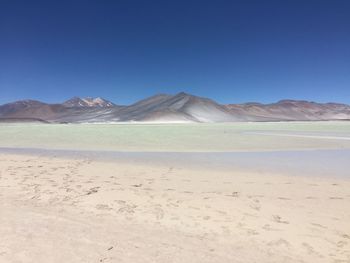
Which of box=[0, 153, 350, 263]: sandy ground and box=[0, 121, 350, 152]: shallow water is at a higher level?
box=[0, 121, 350, 152]: shallow water

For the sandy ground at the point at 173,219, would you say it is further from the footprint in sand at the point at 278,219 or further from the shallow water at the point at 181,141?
the shallow water at the point at 181,141

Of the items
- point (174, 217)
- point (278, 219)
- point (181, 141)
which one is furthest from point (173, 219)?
point (181, 141)

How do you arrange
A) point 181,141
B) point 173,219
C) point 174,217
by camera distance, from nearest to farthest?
point 173,219
point 174,217
point 181,141

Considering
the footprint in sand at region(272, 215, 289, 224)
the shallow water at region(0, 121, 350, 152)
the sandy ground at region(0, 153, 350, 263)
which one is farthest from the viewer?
the shallow water at region(0, 121, 350, 152)

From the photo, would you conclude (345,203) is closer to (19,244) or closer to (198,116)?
(19,244)

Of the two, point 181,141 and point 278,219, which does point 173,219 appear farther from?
point 181,141

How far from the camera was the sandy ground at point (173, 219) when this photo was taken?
4.15 m

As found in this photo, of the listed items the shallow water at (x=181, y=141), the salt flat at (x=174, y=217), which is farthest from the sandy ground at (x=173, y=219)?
the shallow water at (x=181, y=141)

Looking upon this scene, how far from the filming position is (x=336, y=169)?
1083 cm

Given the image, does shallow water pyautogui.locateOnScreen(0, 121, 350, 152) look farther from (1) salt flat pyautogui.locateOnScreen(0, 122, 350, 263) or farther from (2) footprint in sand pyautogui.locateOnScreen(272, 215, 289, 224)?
(2) footprint in sand pyautogui.locateOnScreen(272, 215, 289, 224)

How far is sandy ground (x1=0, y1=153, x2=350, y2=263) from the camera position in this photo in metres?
4.15

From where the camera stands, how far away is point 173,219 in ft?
17.9

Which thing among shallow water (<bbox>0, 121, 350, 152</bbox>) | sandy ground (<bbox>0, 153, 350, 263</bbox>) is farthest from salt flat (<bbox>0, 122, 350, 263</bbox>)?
shallow water (<bbox>0, 121, 350, 152</bbox>)

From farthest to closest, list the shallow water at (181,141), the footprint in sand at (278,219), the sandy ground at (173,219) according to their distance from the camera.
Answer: the shallow water at (181,141), the footprint in sand at (278,219), the sandy ground at (173,219)
